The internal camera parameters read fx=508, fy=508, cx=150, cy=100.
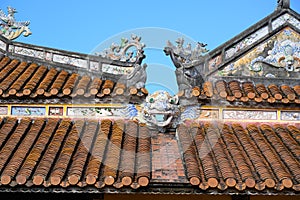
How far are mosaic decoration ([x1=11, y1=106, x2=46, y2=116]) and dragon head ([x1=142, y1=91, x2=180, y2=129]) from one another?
1985 millimetres

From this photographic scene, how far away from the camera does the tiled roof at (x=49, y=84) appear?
9.80m

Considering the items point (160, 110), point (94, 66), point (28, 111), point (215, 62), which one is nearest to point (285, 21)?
point (215, 62)

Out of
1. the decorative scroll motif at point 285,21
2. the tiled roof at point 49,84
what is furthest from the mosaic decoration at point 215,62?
the tiled roof at point 49,84

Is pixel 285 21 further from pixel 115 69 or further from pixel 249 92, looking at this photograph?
pixel 115 69

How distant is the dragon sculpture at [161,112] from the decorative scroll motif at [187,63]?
0.37 metres

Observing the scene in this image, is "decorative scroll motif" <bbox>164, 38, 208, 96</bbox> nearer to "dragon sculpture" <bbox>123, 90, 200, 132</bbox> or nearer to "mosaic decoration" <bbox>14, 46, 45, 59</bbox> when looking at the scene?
"dragon sculpture" <bbox>123, 90, 200, 132</bbox>

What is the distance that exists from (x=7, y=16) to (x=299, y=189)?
799cm

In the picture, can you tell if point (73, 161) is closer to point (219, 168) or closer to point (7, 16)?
point (219, 168)

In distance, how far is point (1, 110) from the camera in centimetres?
988

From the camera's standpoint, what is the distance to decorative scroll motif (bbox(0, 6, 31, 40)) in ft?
39.7

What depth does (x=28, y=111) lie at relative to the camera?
9.87m

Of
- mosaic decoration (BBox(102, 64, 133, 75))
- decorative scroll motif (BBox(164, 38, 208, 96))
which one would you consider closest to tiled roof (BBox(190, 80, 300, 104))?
decorative scroll motif (BBox(164, 38, 208, 96))

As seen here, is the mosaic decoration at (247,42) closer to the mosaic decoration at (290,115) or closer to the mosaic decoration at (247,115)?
the mosaic decoration at (247,115)

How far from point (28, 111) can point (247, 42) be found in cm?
478
